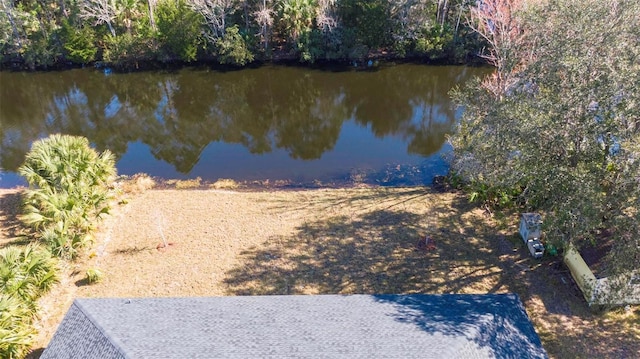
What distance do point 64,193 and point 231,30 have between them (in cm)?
1967

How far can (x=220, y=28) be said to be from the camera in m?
32.1

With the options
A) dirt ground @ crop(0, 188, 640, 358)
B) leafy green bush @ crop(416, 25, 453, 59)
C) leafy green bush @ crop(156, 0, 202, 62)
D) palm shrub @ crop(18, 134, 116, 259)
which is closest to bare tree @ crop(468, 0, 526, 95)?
dirt ground @ crop(0, 188, 640, 358)

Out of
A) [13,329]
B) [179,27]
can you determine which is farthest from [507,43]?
[179,27]

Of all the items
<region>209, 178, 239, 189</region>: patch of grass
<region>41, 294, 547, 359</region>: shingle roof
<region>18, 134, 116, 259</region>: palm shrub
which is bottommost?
<region>209, 178, 239, 189</region>: patch of grass

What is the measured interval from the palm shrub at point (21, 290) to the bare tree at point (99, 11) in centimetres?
2338

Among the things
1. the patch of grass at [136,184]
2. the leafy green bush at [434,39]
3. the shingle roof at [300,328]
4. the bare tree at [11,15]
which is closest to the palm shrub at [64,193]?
the patch of grass at [136,184]

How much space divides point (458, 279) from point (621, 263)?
15.7 feet

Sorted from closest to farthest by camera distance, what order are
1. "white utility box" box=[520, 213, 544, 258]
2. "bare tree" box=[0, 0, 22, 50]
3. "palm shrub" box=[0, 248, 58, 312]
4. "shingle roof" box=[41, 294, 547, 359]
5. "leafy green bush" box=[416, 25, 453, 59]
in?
"shingle roof" box=[41, 294, 547, 359]
"palm shrub" box=[0, 248, 58, 312]
"white utility box" box=[520, 213, 544, 258]
"bare tree" box=[0, 0, 22, 50]
"leafy green bush" box=[416, 25, 453, 59]

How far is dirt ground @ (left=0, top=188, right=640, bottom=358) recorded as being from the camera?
1269 centimetres

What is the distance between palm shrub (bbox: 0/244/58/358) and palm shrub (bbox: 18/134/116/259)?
3.77 ft

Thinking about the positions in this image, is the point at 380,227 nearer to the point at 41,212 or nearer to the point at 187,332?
the point at 187,332

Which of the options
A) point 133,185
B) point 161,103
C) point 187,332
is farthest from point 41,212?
point 161,103

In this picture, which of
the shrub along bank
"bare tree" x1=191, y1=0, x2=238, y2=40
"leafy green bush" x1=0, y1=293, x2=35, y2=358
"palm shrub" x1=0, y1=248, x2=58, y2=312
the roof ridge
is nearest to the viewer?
the roof ridge

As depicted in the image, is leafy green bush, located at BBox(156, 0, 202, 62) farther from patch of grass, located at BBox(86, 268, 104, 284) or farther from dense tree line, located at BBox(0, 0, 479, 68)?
patch of grass, located at BBox(86, 268, 104, 284)
